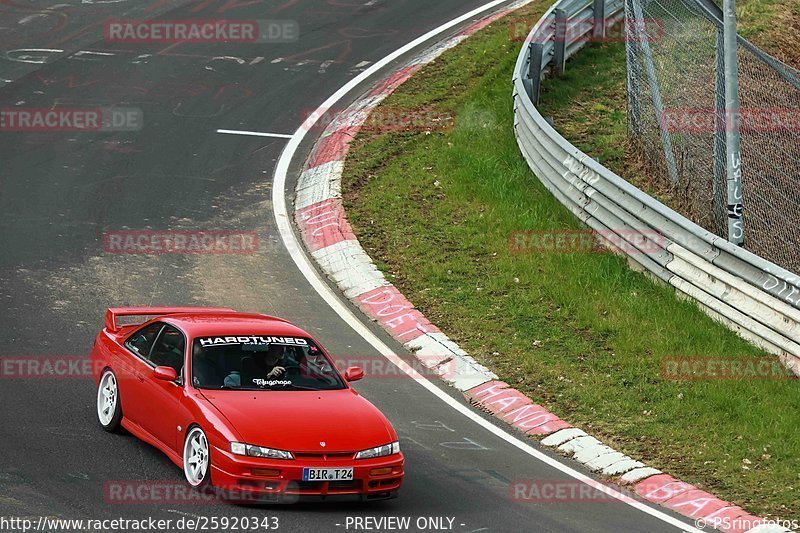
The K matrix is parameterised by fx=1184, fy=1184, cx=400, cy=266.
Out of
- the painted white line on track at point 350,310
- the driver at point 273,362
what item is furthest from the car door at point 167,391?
the painted white line on track at point 350,310

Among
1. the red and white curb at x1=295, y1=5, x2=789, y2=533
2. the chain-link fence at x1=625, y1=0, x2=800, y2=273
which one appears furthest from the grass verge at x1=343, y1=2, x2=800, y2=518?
the chain-link fence at x1=625, y1=0, x2=800, y2=273

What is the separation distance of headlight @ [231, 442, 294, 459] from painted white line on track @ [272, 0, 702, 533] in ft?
9.89

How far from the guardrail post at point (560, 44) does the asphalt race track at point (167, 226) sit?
378 cm

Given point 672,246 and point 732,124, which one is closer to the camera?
point 732,124

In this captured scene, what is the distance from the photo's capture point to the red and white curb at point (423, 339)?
33.8 feet

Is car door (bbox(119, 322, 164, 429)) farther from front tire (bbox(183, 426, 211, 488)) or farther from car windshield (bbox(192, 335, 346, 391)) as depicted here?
front tire (bbox(183, 426, 211, 488))

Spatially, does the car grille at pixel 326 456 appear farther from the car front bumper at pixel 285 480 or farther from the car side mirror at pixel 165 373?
the car side mirror at pixel 165 373

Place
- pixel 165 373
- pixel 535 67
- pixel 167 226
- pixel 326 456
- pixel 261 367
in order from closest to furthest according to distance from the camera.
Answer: pixel 326 456
pixel 165 373
pixel 261 367
pixel 167 226
pixel 535 67

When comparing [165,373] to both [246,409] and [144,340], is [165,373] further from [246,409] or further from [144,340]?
[144,340]

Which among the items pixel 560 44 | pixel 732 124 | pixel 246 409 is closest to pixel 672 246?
pixel 732 124

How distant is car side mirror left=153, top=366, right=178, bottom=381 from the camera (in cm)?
954

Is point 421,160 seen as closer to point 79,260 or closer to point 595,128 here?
point 595,128

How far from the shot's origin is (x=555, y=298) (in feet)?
46.4

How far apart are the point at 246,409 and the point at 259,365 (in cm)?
75
